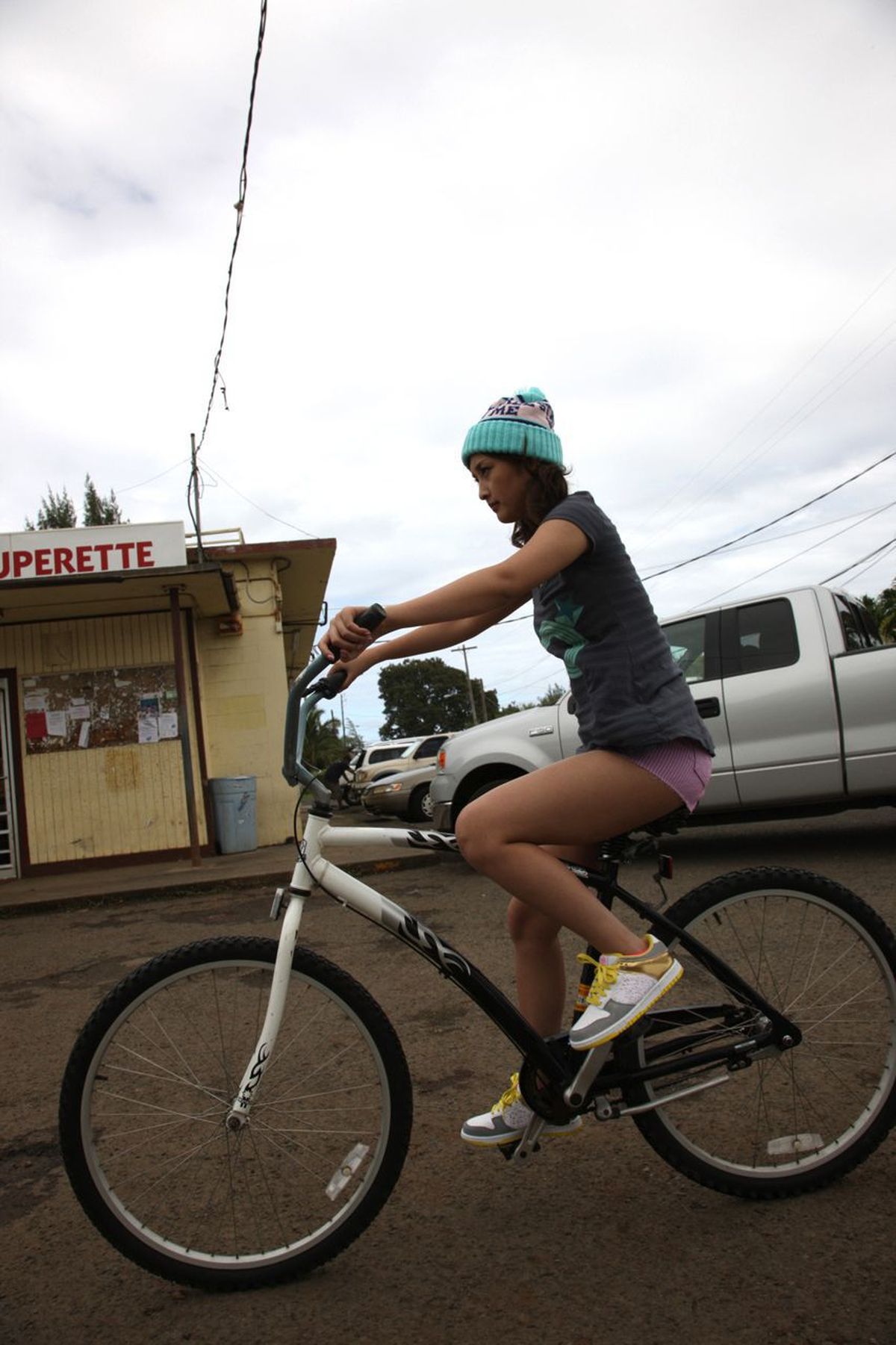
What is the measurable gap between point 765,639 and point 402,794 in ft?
29.5

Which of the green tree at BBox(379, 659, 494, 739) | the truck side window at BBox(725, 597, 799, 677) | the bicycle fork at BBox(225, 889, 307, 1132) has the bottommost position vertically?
the bicycle fork at BBox(225, 889, 307, 1132)

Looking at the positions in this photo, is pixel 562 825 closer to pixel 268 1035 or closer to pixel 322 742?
pixel 268 1035

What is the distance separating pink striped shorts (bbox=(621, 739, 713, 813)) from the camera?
227cm

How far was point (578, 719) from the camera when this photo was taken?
92.2 inches

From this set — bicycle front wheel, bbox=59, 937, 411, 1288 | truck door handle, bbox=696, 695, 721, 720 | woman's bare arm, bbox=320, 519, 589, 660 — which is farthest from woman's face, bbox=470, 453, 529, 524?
truck door handle, bbox=696, 695, 721, 720

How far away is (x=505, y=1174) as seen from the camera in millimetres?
2680

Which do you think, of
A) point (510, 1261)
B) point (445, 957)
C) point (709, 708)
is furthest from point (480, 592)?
point (709, 708)

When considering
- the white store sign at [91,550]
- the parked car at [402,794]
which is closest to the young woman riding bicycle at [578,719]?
the white store sign at [91,550]

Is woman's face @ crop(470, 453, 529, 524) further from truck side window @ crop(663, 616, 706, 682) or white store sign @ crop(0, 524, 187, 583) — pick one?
white store sign @ crop(0, 524, 187, 583)

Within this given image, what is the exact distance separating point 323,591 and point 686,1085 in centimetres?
1447

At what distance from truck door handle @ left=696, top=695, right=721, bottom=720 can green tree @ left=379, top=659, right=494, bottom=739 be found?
244 ft

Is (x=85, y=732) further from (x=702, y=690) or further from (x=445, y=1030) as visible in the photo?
(x=445, y=1030)

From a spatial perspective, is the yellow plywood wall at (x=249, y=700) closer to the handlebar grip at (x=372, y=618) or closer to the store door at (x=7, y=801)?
the store door at (x=7, y=801)

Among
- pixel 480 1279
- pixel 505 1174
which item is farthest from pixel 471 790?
pixel 480 1279
